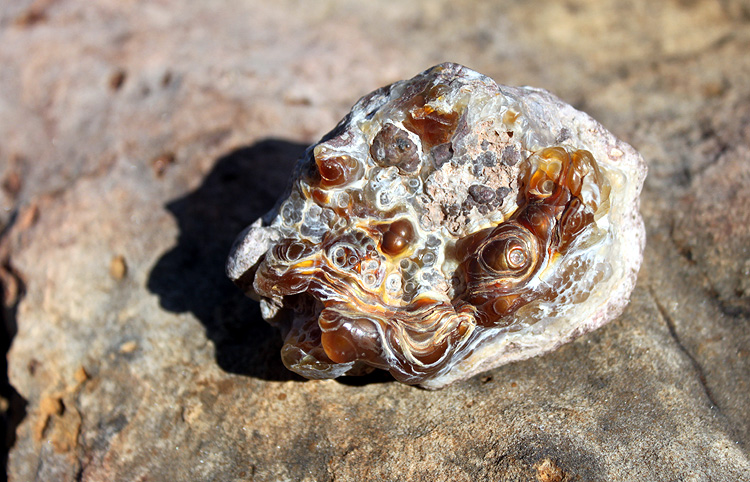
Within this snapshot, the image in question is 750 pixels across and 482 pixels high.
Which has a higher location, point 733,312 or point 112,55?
point 112,55

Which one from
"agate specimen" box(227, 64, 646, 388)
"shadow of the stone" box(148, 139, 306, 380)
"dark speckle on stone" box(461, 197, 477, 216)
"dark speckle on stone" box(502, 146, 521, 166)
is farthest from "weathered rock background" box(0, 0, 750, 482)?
"dark speckle on stone" box(502, 146, 521, 166)

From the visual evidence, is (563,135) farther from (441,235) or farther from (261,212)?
(261,212)

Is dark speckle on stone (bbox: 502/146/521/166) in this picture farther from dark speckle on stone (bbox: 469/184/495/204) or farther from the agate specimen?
dark speckle on stone (bbox: 469/184/495/204)

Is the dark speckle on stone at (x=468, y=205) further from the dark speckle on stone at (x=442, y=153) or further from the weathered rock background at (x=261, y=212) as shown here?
the weathered rock background at (x=261, y=212)

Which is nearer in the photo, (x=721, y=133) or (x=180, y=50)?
(x=721, y=133)

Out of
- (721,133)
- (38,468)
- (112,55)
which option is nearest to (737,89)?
(721,133)

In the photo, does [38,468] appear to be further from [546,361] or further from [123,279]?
[546,361]
